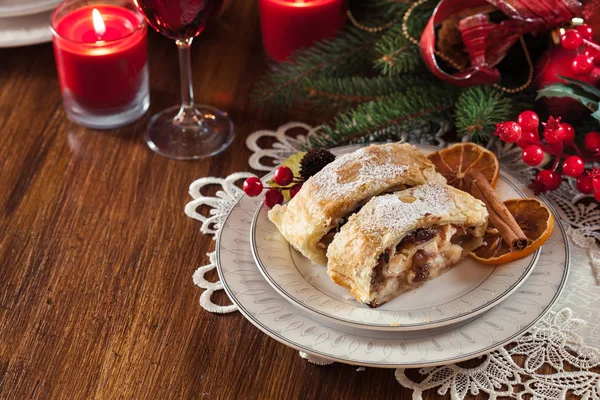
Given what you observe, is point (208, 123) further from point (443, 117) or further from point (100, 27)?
point (443, 117)

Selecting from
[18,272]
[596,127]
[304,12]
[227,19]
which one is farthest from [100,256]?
[596,127]

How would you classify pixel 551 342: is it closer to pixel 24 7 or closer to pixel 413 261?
pixel 413 261

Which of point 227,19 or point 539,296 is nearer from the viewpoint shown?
point 539,296

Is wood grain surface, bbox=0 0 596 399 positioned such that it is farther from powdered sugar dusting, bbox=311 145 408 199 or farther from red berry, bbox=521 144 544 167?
red berry, bbox=521 144 544 167

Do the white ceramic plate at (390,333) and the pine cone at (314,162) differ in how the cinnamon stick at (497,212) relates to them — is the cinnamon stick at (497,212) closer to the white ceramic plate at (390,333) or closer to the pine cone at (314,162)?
the white ceramic plate at (390,333)

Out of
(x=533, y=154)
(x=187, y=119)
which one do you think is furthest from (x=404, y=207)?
(x=187, y=119)
